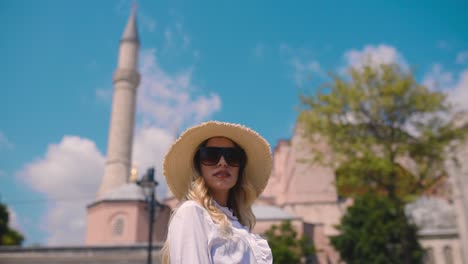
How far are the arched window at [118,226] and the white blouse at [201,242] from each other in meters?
26.5

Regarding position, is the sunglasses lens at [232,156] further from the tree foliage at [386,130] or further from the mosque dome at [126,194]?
the mosque dome at [126,194]

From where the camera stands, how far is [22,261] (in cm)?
2194

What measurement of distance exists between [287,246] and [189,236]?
24793 mm

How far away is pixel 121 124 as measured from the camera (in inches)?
1369

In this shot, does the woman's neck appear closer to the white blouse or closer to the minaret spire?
the white blouse

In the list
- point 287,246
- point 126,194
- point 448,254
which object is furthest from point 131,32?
point 448,254

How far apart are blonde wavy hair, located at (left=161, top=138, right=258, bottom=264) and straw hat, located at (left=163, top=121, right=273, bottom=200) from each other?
0.06m

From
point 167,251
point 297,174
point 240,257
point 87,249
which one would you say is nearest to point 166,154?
point 167,251

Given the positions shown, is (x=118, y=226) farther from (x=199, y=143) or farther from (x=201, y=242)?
(x=201, y=242)

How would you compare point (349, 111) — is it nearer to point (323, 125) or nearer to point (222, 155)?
point (323, 125)

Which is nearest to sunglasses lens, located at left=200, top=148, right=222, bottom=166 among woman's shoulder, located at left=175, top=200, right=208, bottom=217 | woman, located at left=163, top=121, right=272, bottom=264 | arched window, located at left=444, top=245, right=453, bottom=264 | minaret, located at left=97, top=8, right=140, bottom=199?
woman, located at left=163, top=121, right=272, bottom=264

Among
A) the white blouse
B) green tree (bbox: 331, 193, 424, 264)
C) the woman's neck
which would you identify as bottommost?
the white blouse

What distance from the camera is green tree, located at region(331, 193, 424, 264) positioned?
23594 mm

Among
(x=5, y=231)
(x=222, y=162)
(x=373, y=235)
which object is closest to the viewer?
(x=222, y=162)
